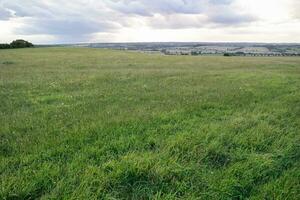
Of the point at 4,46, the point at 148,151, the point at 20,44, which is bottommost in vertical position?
the point at 148,151

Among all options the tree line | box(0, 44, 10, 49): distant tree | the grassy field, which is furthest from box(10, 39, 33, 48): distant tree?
the grassy field

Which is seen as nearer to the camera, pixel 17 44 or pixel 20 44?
pixel 17 44

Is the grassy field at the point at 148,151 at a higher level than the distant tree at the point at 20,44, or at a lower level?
lower

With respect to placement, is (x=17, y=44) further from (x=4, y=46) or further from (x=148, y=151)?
(x=148, y=151)

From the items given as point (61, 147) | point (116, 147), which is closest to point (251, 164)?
point (116, 147)

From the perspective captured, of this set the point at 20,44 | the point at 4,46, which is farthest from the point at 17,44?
the point at 4,46

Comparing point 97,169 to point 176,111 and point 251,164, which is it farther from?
point 176,111

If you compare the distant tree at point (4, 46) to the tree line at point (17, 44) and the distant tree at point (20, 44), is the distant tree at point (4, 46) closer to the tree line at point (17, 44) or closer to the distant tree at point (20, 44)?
the tree line at point (17, 44)

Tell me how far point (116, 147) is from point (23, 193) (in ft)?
6.87

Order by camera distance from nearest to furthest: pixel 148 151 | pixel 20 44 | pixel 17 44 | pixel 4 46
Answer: pixel 148 151 < pixel 4 46 < pixel 17 44 < pixel 20 44

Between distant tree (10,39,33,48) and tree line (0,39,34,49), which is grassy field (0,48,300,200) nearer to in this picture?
tree line (0,39,34,49)

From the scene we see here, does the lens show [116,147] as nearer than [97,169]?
No

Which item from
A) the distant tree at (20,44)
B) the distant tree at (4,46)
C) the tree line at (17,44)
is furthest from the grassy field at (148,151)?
the distant tree at (20,44)

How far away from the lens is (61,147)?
5723 mm
